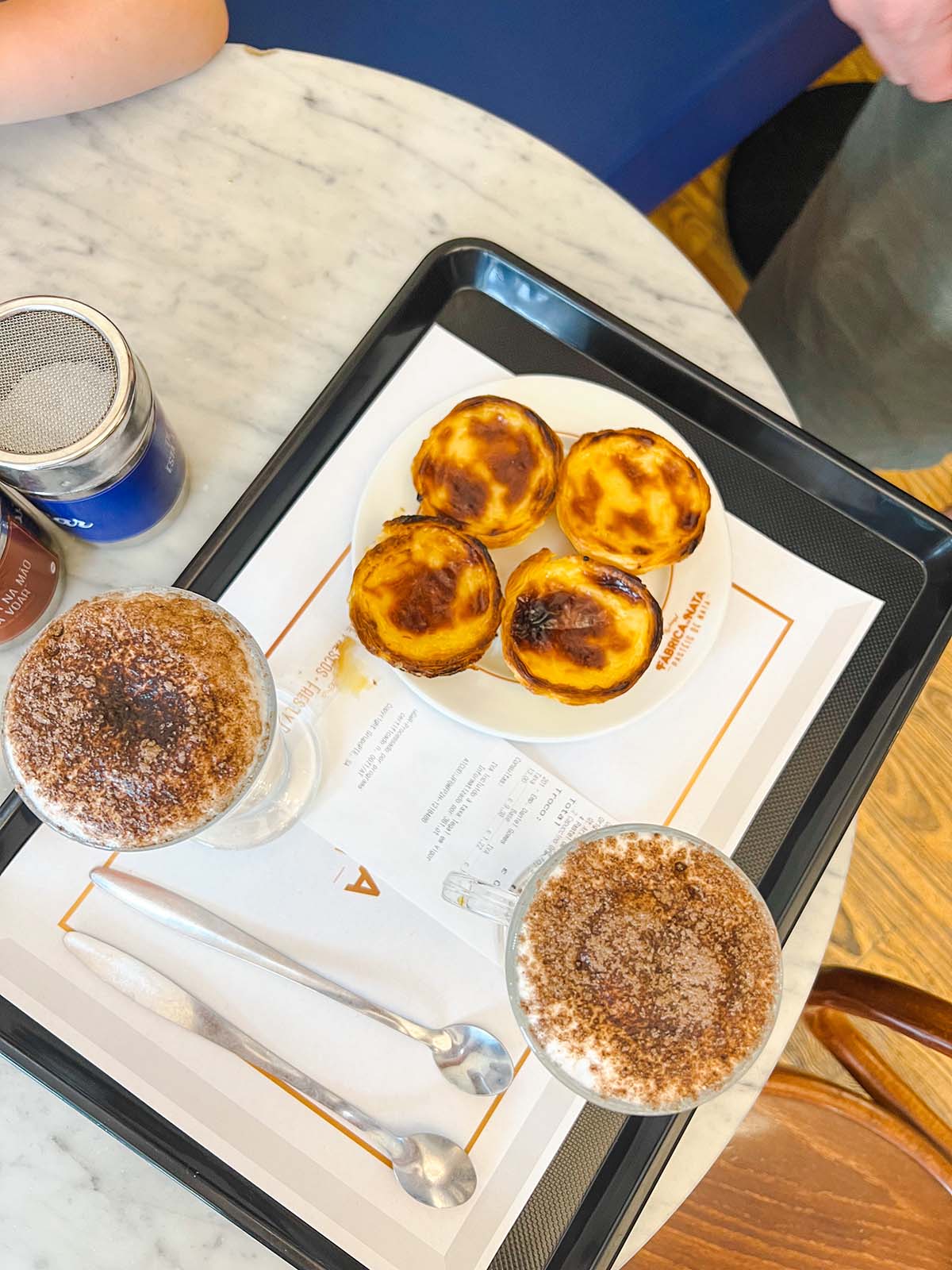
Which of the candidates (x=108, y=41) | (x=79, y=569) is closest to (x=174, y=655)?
(x=79, y=569)

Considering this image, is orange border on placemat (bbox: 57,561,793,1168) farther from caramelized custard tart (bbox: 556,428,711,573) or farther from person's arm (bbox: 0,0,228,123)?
person's arm (bbox: 0,0,228,123)

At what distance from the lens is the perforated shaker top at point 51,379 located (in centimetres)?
69

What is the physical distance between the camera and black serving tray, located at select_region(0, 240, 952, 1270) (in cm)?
79

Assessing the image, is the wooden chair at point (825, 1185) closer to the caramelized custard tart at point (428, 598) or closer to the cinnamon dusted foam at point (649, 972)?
the cinnamon dusted foam at point (649, 972)

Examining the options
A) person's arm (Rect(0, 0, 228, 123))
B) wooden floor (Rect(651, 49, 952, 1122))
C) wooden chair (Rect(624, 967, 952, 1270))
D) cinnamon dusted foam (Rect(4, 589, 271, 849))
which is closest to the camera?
cinnamon dusted foam (Rect(4, 589, 271, 849))

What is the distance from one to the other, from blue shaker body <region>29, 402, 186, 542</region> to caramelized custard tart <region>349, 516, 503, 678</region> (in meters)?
0.20

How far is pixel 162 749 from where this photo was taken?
655mm

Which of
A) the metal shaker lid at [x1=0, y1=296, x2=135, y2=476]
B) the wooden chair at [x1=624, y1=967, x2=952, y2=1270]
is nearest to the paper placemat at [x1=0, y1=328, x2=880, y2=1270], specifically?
the metal shaker lid at [x1=0, y1=296, x2=135, y2=476]

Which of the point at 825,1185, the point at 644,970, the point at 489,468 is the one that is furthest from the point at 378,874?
the point at 825,1185

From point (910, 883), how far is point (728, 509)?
→ 37.5 inches

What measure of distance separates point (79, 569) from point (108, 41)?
0.51m

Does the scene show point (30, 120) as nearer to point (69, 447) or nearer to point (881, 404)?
point (69, 447)

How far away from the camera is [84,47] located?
901mm

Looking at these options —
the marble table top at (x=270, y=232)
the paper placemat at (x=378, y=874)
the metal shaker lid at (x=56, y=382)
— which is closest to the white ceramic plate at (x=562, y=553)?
the paper placemat at (x=378, y=874)
